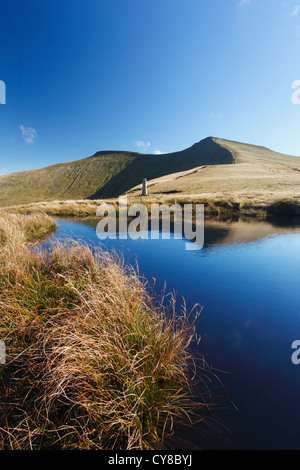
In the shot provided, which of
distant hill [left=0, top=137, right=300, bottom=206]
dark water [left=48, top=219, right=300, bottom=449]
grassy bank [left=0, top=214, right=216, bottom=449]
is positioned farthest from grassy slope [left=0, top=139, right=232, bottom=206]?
grassy bank [left=0, top=214, right=216, bottom=449]

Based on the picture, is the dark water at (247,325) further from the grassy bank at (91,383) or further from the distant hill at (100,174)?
the distant hill at (100,174)

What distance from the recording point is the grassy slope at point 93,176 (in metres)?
124

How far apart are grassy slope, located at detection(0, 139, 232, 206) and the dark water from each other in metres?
104

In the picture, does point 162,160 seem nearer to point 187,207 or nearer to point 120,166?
point 120,166

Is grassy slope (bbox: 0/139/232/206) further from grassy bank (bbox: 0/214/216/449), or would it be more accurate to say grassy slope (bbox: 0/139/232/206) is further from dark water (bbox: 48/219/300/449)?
grassy bank (bbox: 0/214/216/449)

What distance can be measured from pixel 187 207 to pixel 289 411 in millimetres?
29261

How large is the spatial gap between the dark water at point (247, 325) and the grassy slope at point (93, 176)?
104m

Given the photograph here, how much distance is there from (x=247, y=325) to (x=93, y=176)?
16255 cm

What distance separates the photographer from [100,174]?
15700cm

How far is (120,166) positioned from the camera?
528 feet

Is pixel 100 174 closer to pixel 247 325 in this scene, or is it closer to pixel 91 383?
pixel 247 325

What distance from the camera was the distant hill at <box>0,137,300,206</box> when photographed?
120 meters

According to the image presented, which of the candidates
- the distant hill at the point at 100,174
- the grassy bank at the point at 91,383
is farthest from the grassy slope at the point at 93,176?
the grassy bank at the point at 91,383
